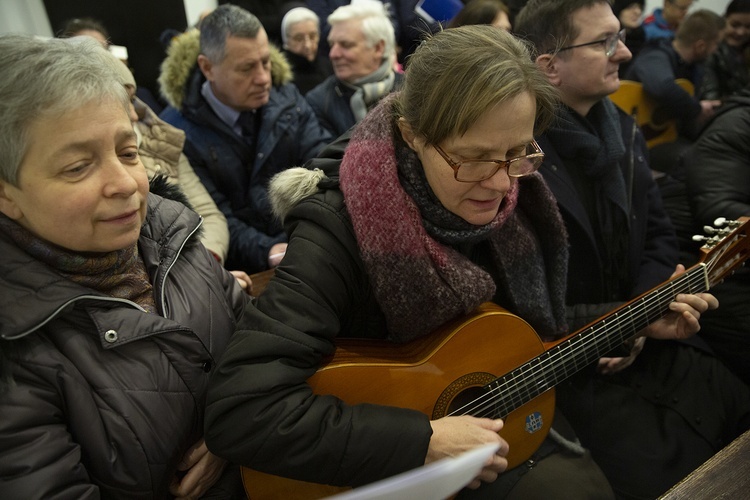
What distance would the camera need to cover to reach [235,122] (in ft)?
8.29

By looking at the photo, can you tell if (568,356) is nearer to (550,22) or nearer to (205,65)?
(550,22)

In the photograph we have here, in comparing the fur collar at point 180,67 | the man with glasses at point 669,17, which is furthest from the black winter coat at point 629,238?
the man with glasses at point 669,17

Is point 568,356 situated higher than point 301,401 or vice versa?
point 301,401

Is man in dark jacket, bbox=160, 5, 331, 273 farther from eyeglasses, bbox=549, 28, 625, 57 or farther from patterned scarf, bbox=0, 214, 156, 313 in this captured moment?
eyeglasses, bbox=549, 28, 625, 57

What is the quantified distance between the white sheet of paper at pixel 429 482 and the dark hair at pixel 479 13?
7.06 feet

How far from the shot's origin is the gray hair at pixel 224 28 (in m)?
2.47

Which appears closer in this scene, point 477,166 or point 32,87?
point 32,87

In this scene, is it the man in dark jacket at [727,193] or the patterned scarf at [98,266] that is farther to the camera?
the man in dark jacket at [727,193]

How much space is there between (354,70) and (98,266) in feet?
7.28

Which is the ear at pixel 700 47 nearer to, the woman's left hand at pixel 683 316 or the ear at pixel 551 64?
the ear at pixel 551 64

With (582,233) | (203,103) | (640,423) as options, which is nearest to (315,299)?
(582,233)

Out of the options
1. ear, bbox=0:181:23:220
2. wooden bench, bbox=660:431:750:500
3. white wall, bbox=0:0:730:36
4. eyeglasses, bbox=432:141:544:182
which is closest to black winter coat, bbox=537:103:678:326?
eyeglasses, bbox=432:141:544:182

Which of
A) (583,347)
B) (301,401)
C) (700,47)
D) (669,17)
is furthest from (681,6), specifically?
(301,401)

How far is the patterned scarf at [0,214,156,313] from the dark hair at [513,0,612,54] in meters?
1.27
